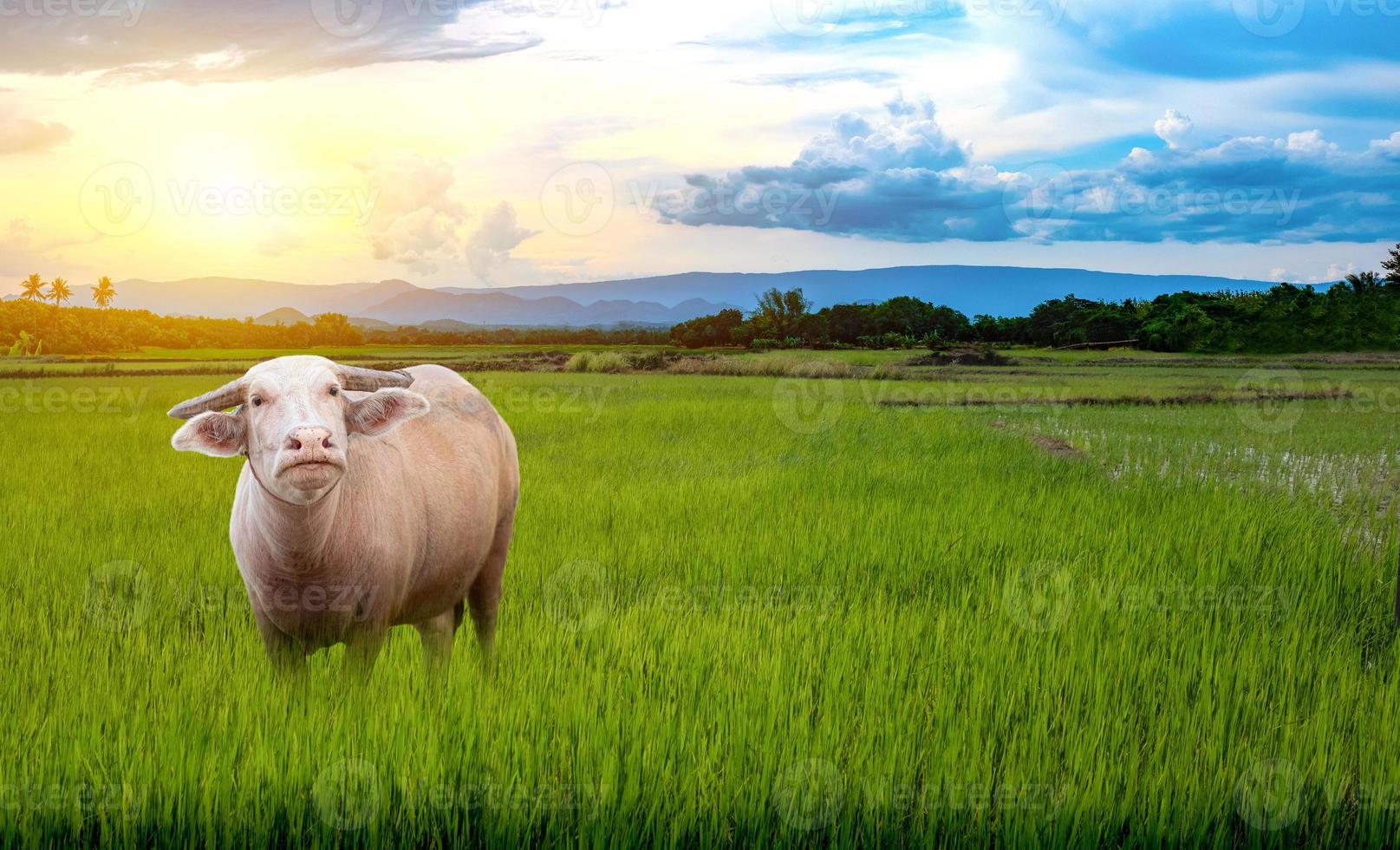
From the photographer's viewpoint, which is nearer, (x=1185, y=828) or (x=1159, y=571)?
(x=1185, y=828)

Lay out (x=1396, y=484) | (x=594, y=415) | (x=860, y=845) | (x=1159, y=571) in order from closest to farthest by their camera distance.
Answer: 1. (x=860, y=845)
2. (x=1159, y=571)
3. (x=1396, y=484)
4. (x=594, y=415)

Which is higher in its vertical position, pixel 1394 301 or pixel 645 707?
pixel 1394 301

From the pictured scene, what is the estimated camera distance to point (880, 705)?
3617mm

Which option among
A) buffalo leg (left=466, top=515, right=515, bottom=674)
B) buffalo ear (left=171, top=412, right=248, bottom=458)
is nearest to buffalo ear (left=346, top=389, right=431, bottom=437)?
buffalo ear (left=171, top=412, right=248, bottom=458)

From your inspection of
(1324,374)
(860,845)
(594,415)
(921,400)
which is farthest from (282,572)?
(1324,374)

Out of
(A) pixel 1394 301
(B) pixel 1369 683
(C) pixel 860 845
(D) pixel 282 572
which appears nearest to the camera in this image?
(C) pixel 860 845

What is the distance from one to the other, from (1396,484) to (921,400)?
431 inches

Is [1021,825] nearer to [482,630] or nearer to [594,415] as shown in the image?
[482,630]

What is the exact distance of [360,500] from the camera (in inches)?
146

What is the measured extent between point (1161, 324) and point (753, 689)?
143ft

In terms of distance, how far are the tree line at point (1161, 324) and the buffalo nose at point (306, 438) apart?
35512mm

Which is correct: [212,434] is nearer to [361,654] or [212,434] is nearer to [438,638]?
[361,654]

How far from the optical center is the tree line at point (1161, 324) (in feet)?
128

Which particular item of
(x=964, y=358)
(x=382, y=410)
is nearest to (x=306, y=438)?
(x=382, y=410)
